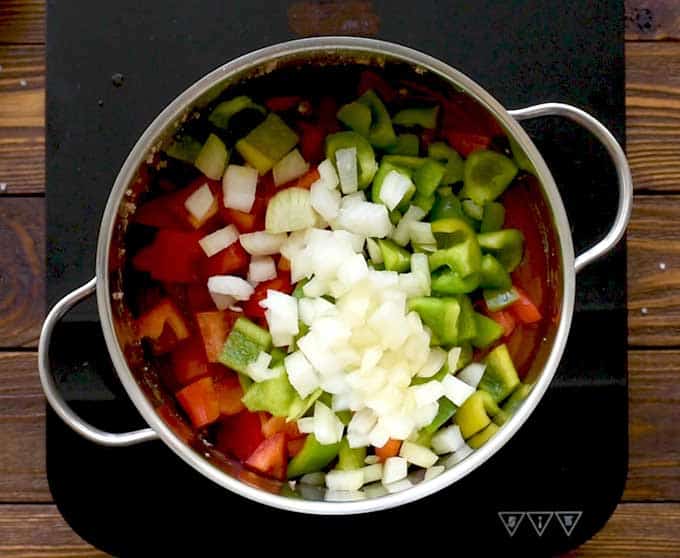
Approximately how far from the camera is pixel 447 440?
1064mm

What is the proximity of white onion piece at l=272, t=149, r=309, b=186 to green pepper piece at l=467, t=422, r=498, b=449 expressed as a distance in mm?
358

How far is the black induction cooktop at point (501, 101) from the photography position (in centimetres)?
112

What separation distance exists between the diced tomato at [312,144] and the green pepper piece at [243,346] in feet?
0.68

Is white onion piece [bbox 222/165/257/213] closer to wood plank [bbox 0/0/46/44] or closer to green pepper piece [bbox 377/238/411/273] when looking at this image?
green pepper piece [bbox 377/238/411/273]

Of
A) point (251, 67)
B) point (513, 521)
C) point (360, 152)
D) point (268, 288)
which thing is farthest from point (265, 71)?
point (513, 521)

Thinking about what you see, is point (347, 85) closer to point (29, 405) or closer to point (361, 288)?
point (361, 288)

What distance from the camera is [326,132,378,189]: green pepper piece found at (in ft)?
3.50

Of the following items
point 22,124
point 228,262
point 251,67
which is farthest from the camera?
point 22,124

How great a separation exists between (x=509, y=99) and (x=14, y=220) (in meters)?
0.64

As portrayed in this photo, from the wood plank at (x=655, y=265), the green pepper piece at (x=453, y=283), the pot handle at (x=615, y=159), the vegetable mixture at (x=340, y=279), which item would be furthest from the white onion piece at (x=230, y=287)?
the wood plank at (x=655, y=265)

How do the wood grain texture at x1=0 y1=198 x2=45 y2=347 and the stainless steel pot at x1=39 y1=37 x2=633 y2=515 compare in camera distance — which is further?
the wood grain texture at x1=0 y1=198 x2=45 y2=347

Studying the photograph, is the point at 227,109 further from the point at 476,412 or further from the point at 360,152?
the point at 476,412

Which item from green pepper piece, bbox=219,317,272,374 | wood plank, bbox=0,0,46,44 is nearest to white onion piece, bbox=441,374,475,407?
green pepper piece, bbox=219,317,272,374

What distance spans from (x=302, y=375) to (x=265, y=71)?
334 mm
